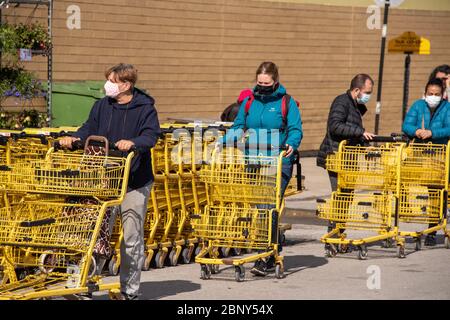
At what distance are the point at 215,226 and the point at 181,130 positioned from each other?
1.21 m

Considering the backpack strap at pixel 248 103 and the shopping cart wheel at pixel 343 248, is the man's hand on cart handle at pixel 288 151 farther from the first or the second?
the shopping cart wheel at pixel 343 248

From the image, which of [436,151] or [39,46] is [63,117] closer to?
[39,46]

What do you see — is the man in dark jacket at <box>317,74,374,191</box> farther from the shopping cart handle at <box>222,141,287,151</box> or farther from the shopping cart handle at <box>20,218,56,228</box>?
the shopping cart handle at <box>20,218,56,228</box>

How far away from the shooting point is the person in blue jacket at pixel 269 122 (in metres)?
11.7

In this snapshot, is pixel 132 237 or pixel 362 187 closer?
pixel 132 237

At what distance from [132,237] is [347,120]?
4379 mm

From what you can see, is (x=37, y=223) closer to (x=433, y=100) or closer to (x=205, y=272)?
(x=205, y=272)

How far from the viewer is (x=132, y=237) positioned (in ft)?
32.0

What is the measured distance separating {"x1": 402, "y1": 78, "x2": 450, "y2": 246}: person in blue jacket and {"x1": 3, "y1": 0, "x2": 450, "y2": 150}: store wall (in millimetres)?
6861

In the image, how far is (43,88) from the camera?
726 inches

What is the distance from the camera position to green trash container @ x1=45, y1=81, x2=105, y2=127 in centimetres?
1886

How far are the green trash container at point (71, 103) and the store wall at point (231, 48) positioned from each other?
415 millimetres

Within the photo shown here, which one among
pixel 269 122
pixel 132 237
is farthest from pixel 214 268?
pixel 132 237

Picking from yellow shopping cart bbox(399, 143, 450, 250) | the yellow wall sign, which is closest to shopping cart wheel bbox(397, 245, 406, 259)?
yellow shopping cart bbox(399, 143, 450, 250)
